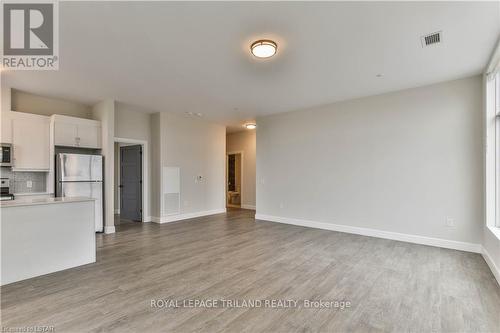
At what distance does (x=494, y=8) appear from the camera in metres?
2.28

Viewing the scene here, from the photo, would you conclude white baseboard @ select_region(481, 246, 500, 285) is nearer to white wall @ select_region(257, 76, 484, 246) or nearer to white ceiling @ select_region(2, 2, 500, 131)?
white wall @ select_region(257, 76, 484, 246)

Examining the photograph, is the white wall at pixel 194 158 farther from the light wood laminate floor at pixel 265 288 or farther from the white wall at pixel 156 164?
the light wood laminate floor at pixel 265 288

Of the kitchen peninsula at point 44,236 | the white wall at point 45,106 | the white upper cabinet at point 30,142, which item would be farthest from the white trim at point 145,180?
the kitchen peninsula at point 44,236

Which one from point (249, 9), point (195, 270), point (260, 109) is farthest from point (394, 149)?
point (195, 270)

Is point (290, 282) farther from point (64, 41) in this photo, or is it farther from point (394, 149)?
point (64, 41)

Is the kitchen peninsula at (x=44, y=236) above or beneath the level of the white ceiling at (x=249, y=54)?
beneath

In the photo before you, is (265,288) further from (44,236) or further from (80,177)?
(80,177)

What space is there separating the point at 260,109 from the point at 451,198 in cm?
416

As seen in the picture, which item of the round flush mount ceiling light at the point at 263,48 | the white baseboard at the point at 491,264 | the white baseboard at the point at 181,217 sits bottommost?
the white baseboard at the point at 181,217

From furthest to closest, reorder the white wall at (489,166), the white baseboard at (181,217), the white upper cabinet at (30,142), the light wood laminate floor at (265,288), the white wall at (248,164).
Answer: the white wall at (248,164) < the white baseboard at (181,217) < the white upper cabinet at (30,142) < the white wall at (489,166) < the light wood laminate floor at (265,288)

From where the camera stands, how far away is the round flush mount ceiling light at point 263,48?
9.22 feet

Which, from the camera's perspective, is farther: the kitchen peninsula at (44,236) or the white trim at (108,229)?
the white trim at (108,229)

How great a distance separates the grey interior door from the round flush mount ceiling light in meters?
4.70

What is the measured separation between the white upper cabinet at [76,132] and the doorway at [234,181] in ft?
15.9
